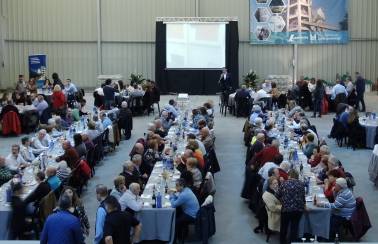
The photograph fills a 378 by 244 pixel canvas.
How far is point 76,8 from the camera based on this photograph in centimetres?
2823

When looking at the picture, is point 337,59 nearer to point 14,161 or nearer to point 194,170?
point 14,161

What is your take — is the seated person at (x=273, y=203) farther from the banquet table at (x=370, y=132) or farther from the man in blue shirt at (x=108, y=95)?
the man in blue shirt at (x=108, y=95)

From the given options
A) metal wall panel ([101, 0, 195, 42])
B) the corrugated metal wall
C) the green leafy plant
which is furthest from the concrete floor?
metal wall panel ([101, 0, 195, 42])

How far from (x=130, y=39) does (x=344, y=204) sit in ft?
64.3

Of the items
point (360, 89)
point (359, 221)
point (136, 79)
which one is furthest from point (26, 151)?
point (136, 79)

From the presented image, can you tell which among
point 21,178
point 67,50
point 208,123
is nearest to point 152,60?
point 67,50

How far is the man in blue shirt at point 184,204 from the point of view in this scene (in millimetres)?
9834

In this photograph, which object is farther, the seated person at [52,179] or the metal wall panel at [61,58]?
the metal wall panel at [61,58]

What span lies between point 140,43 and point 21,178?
1755 centimetres

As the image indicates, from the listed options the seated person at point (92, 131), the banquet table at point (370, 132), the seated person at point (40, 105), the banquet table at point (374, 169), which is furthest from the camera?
the seated person at point (40, 105)

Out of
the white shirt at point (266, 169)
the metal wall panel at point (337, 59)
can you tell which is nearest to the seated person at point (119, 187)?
the white shirt at point (266, 169)

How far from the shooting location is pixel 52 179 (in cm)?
1082

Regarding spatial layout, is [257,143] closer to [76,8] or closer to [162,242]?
[162,242]

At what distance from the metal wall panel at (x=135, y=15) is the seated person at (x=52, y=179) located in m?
18.1
